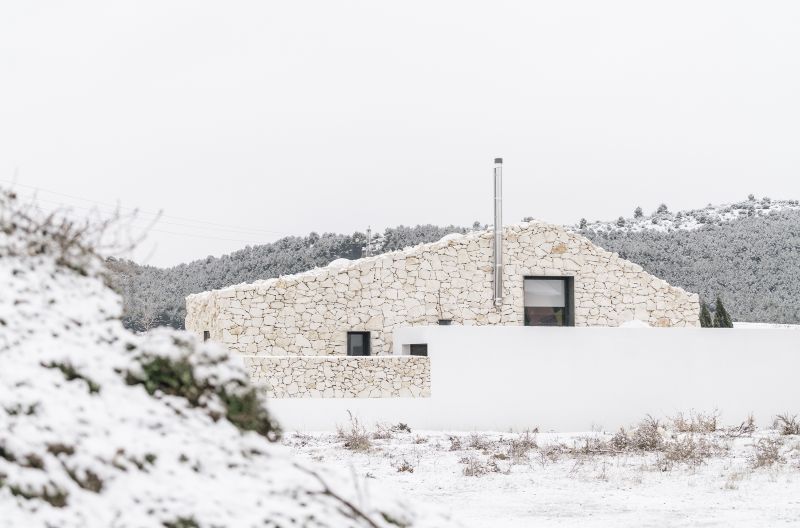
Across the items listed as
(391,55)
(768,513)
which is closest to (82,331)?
(768,513)

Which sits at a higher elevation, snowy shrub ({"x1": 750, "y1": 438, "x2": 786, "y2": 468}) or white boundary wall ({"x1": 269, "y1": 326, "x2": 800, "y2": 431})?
white boundary wall ({"x1": 269, "y1": 326, "x2": 800, "y2": 431})

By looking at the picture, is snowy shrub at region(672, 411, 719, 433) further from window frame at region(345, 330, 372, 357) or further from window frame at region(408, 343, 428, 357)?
window frame at region(345, 330, 372, 357)

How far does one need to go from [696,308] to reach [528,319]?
14.7 ft

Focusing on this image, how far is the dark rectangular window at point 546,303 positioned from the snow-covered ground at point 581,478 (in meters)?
5.49

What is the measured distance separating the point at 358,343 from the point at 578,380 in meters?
5.33

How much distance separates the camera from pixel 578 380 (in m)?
21.5

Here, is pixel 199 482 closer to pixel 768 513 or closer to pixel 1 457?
pixel 1 457

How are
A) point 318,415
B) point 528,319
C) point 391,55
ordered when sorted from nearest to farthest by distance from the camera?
point 318,415, point 528,319, point 391,55

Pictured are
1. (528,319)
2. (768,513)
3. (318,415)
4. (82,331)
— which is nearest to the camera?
(82,331)

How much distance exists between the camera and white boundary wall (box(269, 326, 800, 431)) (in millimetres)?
21031

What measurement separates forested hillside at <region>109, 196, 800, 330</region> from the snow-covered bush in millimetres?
40929

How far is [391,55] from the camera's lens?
31.0m

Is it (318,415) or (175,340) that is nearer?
(175,340)

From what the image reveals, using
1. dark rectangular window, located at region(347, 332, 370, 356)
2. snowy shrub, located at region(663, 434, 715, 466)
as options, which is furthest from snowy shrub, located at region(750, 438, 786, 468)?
dark rectangular window, located at region(347, 332, 370, 356)
